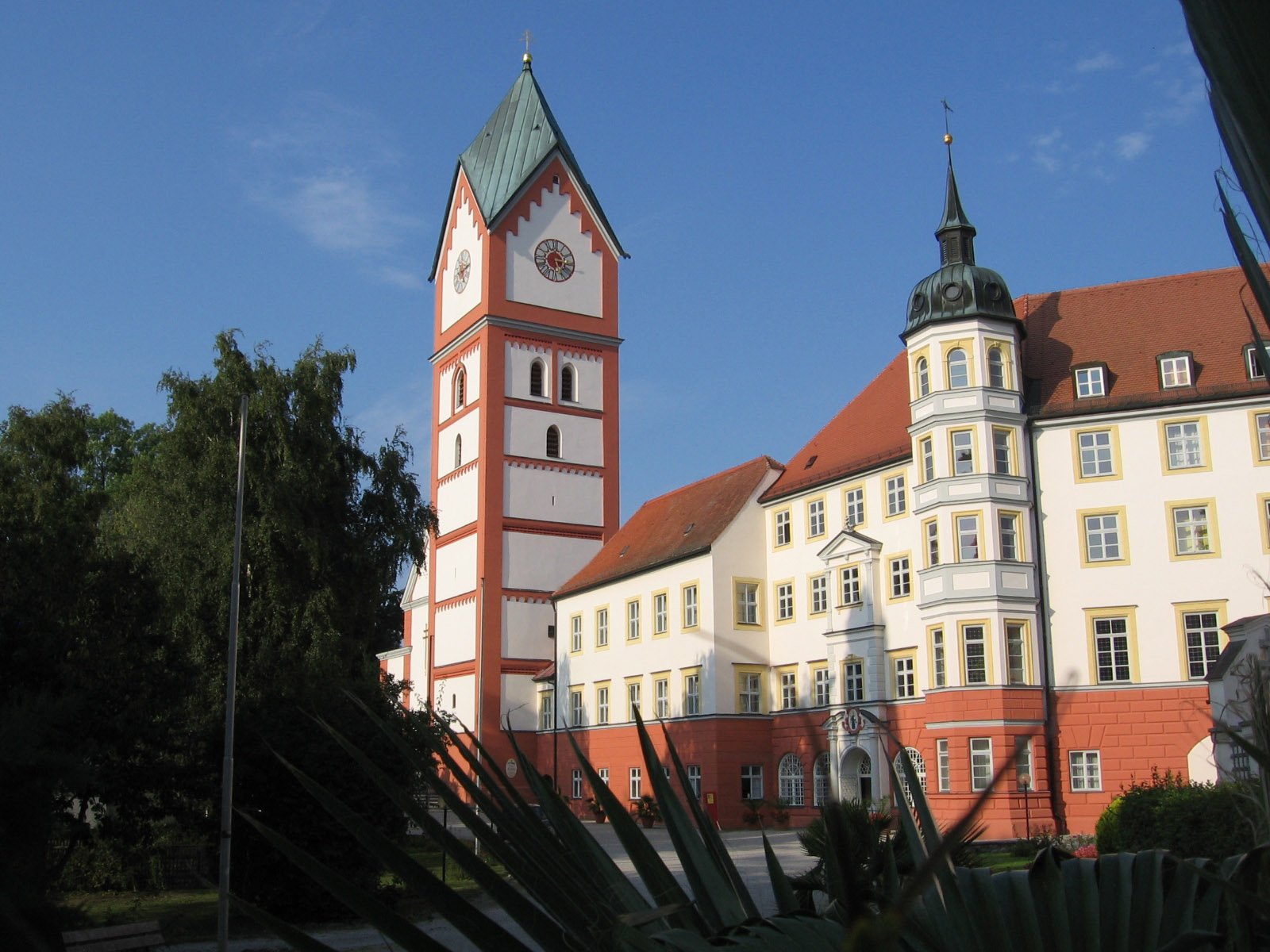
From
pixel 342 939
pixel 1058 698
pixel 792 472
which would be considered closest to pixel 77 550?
pixel 342 939

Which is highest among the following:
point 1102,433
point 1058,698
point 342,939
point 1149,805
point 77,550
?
point 1102,433

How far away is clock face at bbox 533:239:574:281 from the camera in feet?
185

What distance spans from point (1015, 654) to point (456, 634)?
2701cm

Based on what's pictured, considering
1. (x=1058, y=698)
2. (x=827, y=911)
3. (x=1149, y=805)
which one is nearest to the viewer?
(x=827, y=911)

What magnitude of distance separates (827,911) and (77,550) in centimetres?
2070

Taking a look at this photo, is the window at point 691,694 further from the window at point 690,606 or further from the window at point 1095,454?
the window at point 1095,454

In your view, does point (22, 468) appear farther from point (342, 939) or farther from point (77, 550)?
point (342, 939)

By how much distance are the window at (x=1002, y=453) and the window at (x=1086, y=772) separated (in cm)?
744

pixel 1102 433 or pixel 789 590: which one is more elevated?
pixel 1102 433

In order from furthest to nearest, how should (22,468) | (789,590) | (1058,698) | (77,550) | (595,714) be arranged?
(595,714) < (789,590) < (22,468) < (1058,698) < (77,550)

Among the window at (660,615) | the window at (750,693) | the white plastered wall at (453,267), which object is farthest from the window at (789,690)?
the white plastered wall at (453,267)

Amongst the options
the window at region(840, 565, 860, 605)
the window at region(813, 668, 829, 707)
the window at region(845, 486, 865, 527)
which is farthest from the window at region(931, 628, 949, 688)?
the window at region(813, 668, 829, 707)

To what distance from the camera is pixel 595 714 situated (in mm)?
49219

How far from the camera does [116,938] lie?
41.9 ft
